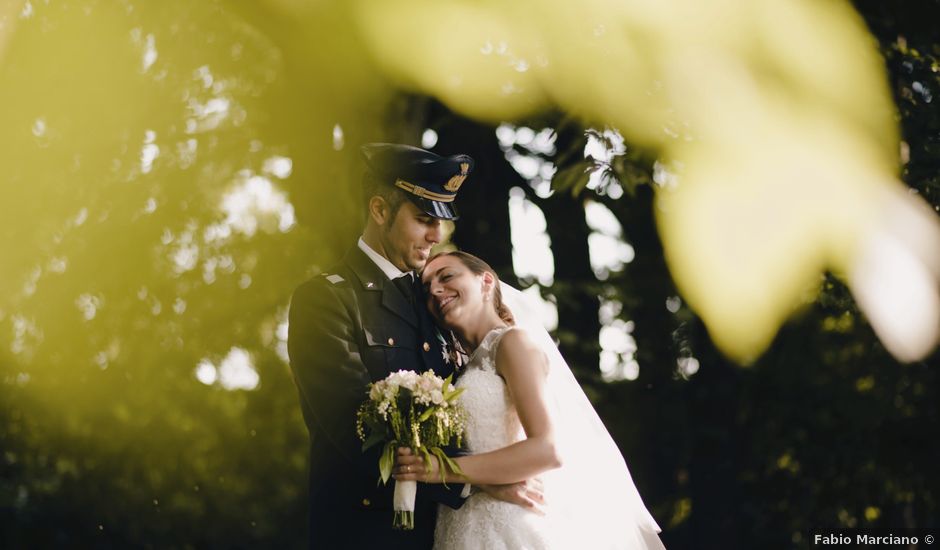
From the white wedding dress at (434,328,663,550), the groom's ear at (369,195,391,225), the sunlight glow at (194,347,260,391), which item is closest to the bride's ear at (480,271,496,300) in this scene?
the white wedding dress at (434,328,663,550)

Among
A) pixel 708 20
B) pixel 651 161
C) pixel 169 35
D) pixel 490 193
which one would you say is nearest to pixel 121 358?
pixel 169 35

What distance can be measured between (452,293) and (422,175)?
20.6 inches

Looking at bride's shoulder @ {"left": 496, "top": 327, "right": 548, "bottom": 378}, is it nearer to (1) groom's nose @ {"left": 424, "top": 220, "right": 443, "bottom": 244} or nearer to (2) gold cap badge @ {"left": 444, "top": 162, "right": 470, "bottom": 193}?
(1) groom's nose @ {"left": 424, "top": 220, "right": 443, "bottom": 244}

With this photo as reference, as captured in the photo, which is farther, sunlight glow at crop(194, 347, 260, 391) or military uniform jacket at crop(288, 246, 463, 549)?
sunlight glow at crop(194, 347, 260, 391)

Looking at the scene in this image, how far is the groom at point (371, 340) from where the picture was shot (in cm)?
455

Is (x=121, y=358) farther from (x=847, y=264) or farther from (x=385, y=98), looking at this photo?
(x=847, y=264)

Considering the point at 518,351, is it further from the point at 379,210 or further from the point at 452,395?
the point at 379,210

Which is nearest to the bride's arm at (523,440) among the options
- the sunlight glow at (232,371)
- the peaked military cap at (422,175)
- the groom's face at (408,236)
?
the groom's face at (408,236)

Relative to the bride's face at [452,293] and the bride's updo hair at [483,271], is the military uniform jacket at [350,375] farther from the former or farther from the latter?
the bride's updo hair at [483,271]

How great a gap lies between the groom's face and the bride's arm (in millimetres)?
516

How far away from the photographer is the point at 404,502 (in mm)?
4441

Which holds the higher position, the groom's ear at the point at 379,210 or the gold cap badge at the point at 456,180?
the gold cap badge at the point at 456,180

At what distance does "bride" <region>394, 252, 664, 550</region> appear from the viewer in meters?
4.64

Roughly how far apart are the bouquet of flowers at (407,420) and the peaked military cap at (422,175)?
79cm
